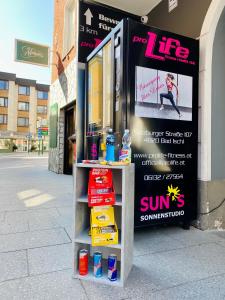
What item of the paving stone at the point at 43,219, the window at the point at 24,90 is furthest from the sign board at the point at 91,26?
the window at the point at 24,90

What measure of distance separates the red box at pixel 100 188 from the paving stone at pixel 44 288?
0.67 metres

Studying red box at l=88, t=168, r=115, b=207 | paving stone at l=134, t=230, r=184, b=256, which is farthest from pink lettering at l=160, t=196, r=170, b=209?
red box at l=88, t=168, r=115, b=207

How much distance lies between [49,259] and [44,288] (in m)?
0.52

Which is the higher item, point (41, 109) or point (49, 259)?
point (41, 109)

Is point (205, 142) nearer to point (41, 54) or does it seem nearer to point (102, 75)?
point (102, 75)

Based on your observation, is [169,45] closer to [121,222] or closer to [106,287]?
[121,222]

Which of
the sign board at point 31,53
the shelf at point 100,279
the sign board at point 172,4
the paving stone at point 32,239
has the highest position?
the sign board at point 31,53

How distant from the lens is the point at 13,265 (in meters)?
2.32

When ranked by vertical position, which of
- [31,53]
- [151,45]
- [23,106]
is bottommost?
[151,45]

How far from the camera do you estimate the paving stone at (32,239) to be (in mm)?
2763

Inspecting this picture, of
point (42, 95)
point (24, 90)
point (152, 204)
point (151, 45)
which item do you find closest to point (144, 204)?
point (152, 204)

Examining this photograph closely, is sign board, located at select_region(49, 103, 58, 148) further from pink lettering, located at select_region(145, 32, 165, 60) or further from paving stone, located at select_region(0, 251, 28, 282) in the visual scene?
paving stone, located at select_region(0, 251, 28, 282)

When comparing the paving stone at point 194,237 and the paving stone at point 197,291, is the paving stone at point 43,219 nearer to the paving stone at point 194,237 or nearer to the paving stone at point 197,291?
the paving stone at point 194,237

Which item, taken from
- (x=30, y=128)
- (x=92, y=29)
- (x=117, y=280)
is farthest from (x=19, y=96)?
(x=117, y=280)
